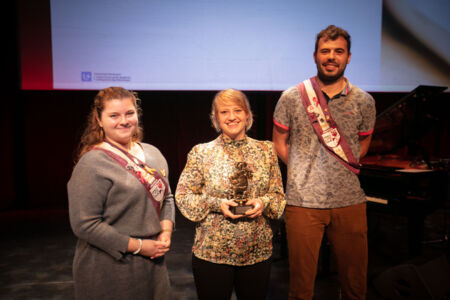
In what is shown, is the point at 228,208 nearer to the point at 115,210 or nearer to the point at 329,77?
the point at 115,210

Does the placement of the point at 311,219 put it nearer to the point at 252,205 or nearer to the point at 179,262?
the point at 252,205

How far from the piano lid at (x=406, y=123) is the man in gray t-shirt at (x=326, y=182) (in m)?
1.13

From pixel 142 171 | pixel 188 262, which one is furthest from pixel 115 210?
pixel 188 262

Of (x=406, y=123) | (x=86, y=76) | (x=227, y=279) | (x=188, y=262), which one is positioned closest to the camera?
(x=227, y=279)

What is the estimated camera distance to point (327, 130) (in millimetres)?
1739

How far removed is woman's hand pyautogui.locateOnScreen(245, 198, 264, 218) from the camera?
142 cm

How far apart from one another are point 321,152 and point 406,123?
1.56 m

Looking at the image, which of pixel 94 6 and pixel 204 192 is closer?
pixel 204 192

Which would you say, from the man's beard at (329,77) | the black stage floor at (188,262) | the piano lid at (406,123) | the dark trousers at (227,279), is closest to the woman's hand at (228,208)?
the dark trousers at (227,279)

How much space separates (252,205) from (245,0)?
2.86 m

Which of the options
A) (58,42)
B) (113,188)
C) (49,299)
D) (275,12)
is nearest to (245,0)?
(275,12)

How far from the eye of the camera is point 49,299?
246 centimetres

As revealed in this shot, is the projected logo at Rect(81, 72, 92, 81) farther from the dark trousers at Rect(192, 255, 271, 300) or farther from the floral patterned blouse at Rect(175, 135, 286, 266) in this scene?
the dark trousers at Rect(192, 255, 271, 300)

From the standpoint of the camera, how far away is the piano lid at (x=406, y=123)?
107 inches
